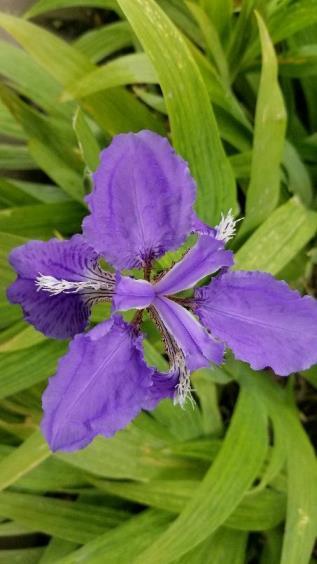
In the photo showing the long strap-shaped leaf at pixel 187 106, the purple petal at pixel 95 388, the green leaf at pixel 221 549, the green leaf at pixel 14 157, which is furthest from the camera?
the green leaf at pixel 14 157

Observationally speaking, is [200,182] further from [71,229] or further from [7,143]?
[7,143]

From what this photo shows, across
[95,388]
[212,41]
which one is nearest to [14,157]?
[212,41]

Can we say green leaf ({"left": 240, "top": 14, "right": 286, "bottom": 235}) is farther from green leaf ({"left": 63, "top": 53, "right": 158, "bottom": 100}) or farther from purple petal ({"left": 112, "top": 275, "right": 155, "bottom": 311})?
purple petal ({"left": 112, "top": 275, "right": 155, "bottom": 311})

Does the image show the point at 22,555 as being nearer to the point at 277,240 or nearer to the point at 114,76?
the point at 277,240

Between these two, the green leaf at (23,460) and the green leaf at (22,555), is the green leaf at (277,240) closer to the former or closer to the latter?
the green leaf at (23,460)

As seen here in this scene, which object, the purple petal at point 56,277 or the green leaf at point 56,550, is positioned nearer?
the purple petal at point 56,277

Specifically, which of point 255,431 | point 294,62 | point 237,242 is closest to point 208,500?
point 255,431

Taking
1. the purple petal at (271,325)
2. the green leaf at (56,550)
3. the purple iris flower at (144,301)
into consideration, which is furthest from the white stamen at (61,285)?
the green leaf at (56,550)
